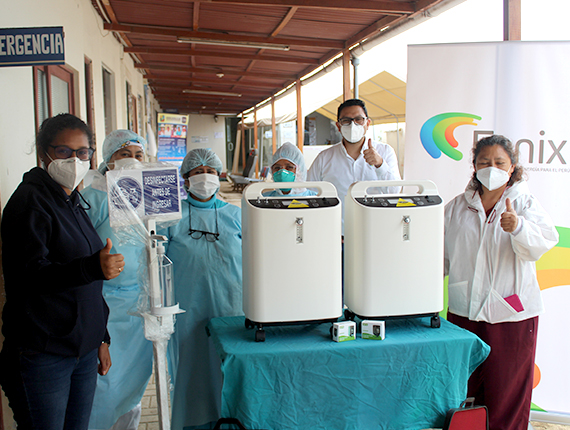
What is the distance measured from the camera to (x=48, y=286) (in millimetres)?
1290

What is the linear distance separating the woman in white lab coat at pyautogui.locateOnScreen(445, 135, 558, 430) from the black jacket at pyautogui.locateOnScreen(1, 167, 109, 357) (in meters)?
1.56

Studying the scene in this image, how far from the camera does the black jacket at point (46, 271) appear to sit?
1290mm

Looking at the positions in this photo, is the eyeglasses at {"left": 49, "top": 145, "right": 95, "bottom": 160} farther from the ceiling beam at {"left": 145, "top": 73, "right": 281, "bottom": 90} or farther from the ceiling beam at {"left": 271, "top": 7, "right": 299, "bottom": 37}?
the ceiling beam at {"left": 145, "top": 73, "right": 281, "bottom": 90}

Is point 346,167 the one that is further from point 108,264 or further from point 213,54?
point 213,54

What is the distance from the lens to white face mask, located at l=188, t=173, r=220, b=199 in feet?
6.74

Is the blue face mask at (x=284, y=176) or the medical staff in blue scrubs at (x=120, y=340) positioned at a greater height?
the blue face mask at (x=284, y=176)

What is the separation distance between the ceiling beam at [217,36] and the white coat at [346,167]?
14.2ft

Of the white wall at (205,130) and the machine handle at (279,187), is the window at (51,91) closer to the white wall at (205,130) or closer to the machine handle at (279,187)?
the machine handle at (279,187)

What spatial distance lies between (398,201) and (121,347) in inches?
62.1

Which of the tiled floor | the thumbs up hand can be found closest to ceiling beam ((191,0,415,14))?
the thumbs up hand

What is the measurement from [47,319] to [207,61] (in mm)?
8431

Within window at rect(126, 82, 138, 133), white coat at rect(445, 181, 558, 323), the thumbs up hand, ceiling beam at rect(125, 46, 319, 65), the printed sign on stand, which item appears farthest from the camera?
window at rect(126, 82, 138, 133)

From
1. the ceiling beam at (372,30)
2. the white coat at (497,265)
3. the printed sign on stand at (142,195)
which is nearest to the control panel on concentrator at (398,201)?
the white coat at (497,265)

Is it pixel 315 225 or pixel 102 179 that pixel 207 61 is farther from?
pixel 315 225
